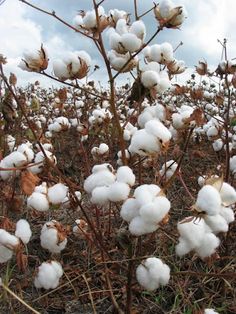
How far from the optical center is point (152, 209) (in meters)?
1.09

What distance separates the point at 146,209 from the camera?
109 centimetres

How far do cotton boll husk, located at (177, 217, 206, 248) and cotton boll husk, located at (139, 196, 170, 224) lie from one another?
78 mm

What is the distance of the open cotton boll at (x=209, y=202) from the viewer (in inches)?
→ 43.6

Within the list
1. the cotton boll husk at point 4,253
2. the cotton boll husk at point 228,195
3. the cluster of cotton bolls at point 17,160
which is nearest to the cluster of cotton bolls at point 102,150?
the cluster of cotton bolls at point 17,160

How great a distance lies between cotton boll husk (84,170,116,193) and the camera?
127 cm

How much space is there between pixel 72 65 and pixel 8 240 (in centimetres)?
56

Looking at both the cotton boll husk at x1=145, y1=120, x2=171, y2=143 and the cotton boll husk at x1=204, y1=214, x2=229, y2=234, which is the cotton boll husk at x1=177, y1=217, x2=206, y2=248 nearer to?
the cotton boll husk at x1=204, y1=214, x2=229, y2=234

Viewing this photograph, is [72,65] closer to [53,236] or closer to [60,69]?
[60,69]

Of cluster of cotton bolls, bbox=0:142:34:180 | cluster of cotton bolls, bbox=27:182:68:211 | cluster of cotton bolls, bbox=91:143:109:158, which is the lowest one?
cluster of cotton bolls, bbox=27:182:68:211

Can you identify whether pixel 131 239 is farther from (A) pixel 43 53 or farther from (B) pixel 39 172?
(A) pixel 43 53

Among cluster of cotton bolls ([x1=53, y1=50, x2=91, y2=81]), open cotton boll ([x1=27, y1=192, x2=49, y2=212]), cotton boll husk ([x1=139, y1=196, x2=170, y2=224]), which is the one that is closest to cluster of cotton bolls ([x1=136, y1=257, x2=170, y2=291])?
cotton boll husk ([x1=139, y1=196, x2=170, y2=224])

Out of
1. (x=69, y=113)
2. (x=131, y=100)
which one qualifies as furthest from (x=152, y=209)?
(x=69, y=113)

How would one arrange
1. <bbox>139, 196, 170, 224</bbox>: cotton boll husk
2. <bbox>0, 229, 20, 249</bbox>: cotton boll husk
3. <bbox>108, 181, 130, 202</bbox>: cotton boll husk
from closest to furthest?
<bbox>139, 196, 170, 224</bbox>: cotton boll husk
<bbox>108, 181, 130, 202</bbox>: cotton boll husk
<bbox>0, 229, 20, 249</bbox>: cotton boll husk

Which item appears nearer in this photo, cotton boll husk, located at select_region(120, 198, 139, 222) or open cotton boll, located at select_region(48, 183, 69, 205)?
cotton boll husk, located at select_region(120, 198, 139, 222)
